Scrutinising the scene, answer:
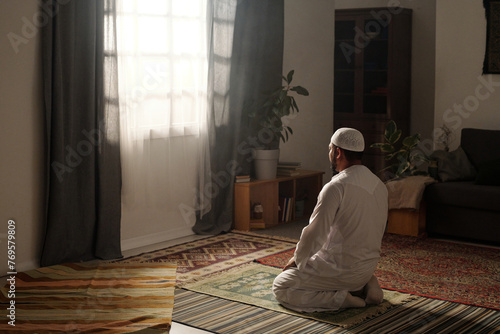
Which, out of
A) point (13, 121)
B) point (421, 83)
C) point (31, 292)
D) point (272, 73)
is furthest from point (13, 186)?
point (421, 83)

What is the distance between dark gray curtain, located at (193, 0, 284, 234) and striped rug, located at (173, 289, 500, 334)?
2.13m

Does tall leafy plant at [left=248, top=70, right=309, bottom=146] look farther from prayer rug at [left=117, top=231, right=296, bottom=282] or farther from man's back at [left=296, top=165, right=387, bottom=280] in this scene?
man's back at [left=296, top=165, right=387, bottom=280]

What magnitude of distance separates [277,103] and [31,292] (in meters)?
2.93

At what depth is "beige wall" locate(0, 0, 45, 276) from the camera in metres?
4.39

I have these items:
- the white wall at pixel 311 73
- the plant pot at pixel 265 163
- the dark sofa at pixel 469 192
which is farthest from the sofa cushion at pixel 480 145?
the plant pot at pixel 265 163

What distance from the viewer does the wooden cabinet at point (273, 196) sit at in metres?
6.05

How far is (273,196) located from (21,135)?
8.46 ft

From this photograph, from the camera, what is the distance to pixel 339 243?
12.1 feet

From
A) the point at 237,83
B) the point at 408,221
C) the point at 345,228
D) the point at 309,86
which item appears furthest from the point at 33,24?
the point at 408,221

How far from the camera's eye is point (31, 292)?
4051 mm

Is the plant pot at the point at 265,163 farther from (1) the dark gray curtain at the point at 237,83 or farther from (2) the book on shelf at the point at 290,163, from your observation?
(2) the book on shelf at the point at 290,163

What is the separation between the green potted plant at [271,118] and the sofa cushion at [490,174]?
1.74m

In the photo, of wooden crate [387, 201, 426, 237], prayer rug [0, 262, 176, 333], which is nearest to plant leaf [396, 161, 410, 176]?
wooden crate [387, 201, 426, 237]

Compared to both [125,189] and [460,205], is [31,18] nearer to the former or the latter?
[125,189]
